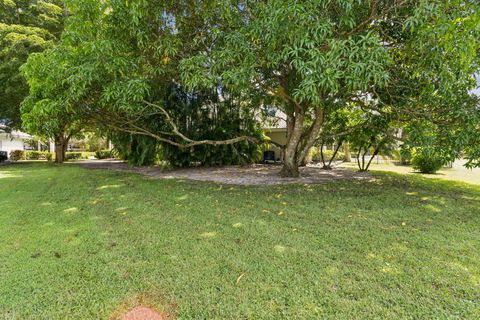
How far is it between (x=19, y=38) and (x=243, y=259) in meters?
16.9

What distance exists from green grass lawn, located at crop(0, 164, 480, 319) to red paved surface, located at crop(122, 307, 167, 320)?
88 mm

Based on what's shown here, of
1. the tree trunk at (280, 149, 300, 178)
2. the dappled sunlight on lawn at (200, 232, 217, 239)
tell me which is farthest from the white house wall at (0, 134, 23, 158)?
the dappled sunlight on lawn at (200, 232, 217, 239)

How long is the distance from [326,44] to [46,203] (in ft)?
21.4

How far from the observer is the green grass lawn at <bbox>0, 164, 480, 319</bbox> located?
2270 millimetres

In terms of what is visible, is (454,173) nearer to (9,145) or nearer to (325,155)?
(325,155)

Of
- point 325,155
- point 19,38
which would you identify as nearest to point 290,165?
point 325,155

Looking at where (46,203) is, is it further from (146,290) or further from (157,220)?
(146,290)

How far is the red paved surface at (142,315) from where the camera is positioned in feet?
7.05

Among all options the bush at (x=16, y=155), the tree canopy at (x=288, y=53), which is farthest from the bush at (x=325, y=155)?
the bush at (x=16, y=155)

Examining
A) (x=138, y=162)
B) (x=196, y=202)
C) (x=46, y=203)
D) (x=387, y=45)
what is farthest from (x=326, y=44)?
(x=138, y=162)

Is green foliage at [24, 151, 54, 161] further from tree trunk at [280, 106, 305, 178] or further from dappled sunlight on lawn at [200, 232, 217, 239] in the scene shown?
dappled sunlight on lawn at [200, 232, 217, 239]

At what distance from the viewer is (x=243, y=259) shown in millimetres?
3045

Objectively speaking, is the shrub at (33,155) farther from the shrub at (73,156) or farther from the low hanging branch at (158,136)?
the low hanging branch at (158,136)

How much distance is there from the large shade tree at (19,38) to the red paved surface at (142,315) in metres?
14.9
